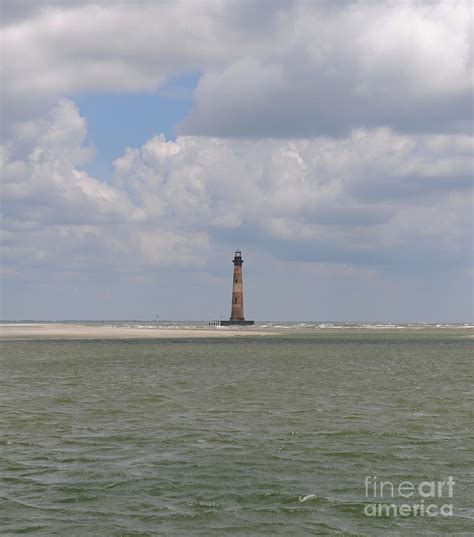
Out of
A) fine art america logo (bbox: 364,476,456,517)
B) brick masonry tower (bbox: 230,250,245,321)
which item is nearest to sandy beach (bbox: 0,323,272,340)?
brick masonry tower (bbox: 230,250,245,321)

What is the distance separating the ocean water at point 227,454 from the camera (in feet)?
45.4

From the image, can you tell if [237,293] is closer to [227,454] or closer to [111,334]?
[111,334]

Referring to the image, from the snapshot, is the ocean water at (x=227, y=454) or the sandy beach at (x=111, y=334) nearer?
the ocean water at (x=227, y=454)

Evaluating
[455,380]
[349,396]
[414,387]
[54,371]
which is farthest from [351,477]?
[54,371]

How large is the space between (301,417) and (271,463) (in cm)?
772

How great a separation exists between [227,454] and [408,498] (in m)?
5.65

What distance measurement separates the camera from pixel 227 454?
1944cm

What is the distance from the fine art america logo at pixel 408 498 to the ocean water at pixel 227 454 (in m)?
0.09

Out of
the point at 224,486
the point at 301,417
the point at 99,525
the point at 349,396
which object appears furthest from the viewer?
the point at 349,396

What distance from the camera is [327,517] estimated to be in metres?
14.0

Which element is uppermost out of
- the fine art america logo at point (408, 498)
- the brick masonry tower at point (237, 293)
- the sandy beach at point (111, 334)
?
the brick masonry tower at point (237, 293)

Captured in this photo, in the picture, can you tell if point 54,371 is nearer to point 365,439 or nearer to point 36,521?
point 365,439

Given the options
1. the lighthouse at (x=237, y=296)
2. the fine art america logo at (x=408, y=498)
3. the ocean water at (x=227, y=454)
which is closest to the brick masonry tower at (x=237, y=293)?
the lighthouse at (x=237, y=296)

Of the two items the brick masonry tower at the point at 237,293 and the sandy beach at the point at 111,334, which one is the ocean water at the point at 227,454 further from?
the brick masonry tower at the point at 237,293
